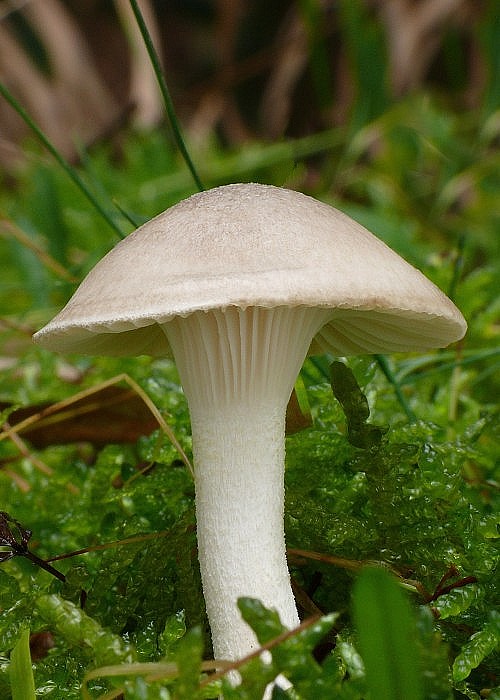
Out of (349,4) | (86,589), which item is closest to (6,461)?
(86,589)

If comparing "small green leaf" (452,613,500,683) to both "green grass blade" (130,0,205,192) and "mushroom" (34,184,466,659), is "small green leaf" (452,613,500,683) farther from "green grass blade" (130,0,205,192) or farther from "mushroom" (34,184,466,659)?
"green grass blade" (130,0,205,192)

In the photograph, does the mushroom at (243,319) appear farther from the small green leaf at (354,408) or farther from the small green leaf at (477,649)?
the small green leaf at (477,649)

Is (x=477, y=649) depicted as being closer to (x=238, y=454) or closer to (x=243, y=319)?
(x=238, y=454)

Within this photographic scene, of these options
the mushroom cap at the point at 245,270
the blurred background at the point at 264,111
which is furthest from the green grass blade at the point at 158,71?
the blurred background at the point at 264,111

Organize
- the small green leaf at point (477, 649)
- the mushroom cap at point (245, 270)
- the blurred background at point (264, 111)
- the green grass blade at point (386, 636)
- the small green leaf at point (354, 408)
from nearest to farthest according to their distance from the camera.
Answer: the green grass blade at point (386, 636) → the mushroom cap at point (245, 270) → the small green leaf at point (477, 649) → the small green leaf at point (354, 408) → the blurred background at point (264, 111)

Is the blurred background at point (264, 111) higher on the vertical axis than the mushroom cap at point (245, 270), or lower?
higher

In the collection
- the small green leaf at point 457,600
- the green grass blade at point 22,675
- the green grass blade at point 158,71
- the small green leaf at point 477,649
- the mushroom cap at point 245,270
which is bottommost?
the small green leaf at point 477,649

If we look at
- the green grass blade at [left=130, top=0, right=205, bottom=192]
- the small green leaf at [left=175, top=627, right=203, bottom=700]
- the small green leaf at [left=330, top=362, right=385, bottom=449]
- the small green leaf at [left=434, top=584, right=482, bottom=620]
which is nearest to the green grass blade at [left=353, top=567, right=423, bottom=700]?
the small green leaf at [left=175, top=627, right=203, bottom=700]

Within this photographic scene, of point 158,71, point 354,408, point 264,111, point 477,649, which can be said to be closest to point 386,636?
point 477,649

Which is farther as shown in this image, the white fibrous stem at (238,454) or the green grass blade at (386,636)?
the white fibrous stem at (238,454)
